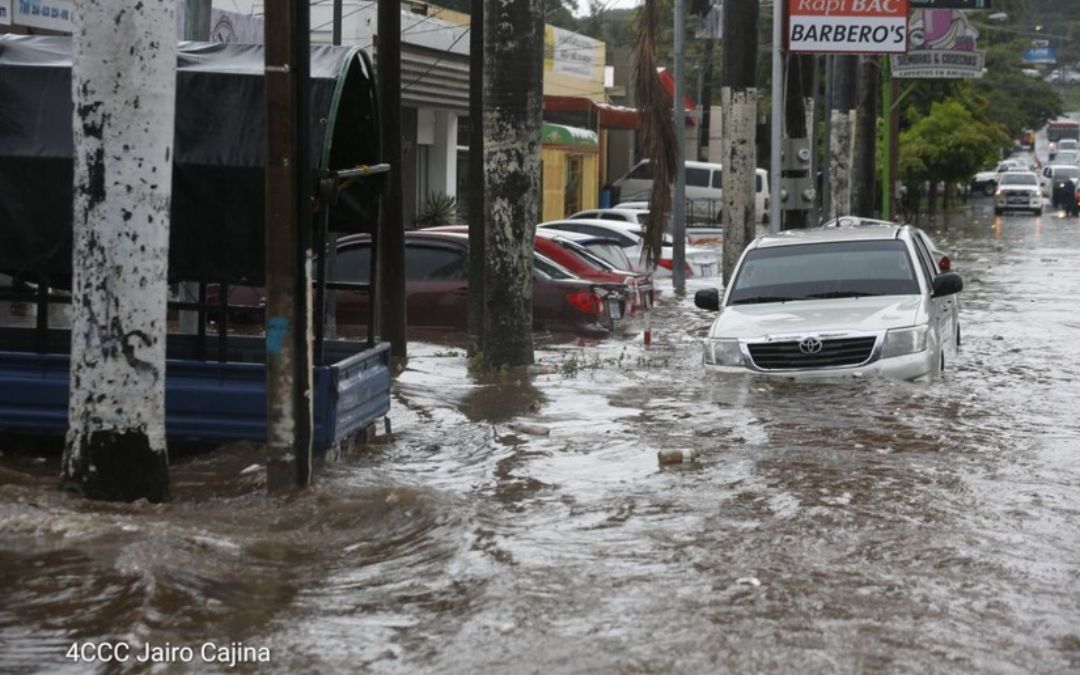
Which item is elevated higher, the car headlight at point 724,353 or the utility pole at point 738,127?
the utility pole at point 738,127

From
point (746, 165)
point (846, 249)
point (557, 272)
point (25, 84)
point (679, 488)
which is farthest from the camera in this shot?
point (746, 165)

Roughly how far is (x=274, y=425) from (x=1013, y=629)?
4031 millimetres

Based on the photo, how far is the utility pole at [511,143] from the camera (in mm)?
14391

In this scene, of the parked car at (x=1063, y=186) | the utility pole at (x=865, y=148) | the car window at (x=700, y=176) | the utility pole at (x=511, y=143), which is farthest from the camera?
the parked car at (x=1063, y=186)

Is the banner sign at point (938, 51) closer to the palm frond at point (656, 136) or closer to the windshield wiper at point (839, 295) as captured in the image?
the palm frond at point (656, 136)

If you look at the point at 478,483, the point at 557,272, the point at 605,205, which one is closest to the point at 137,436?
the point at 478,483

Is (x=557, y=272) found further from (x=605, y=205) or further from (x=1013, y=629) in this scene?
(x=605, y=205)

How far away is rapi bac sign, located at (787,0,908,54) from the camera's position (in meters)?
22.1

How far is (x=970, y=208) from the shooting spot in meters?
72.9

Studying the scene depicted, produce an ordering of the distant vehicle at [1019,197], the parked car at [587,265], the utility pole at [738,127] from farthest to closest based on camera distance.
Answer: the distant vehicle at [1019,197] < the utility pole at [738,127] < the parked car at [587,265]

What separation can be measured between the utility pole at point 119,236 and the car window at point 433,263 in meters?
9.95

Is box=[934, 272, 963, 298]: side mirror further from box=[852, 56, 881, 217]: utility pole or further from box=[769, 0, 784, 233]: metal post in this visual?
box=[852, 56, 881, 217]: utility pole

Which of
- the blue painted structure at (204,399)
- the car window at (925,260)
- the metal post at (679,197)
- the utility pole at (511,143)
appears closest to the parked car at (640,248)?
the metal post at (679,197)

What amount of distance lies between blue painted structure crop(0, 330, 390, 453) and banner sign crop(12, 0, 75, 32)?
9.11 metres
